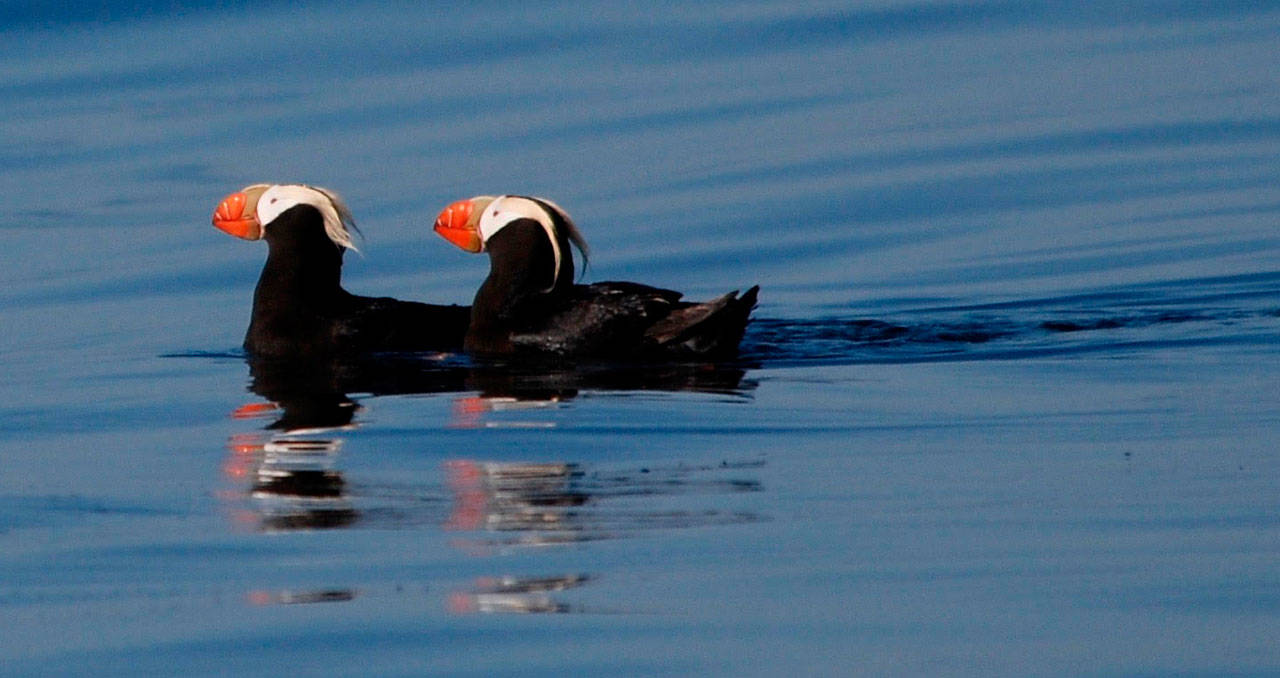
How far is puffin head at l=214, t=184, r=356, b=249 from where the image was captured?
980 centimetres

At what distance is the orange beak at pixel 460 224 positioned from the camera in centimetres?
963

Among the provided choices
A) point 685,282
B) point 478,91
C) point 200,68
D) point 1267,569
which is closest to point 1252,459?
point 1267,569

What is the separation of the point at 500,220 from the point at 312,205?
840 millimetres

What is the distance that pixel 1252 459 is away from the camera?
6.20 metres

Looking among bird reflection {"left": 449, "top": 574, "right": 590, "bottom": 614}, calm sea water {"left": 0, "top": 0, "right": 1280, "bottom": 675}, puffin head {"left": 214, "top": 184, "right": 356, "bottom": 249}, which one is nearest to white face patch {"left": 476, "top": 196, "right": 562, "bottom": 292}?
puffin head {"left": 214, "top": 184, "right": 356, "bottom": 249}

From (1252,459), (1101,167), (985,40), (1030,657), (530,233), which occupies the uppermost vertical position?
(985,40)

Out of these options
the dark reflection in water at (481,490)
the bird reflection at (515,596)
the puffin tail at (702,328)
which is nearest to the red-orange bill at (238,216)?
the dark reflection in water at (481,490)

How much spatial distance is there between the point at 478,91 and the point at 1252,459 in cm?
1112

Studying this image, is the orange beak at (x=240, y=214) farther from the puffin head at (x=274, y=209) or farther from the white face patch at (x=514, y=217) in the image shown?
the white face patch at (x=514, y=217)

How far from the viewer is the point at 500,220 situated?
954 centimetres

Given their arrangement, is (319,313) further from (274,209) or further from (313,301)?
(274,209)

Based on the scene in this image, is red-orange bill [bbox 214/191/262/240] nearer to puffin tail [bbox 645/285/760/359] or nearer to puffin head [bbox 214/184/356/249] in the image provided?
puffin head [bbox 214/184/356/249]

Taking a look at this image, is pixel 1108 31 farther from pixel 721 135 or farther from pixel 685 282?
pixel 685 282

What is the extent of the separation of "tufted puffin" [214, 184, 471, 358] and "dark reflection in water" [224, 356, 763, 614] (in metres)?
1.12
